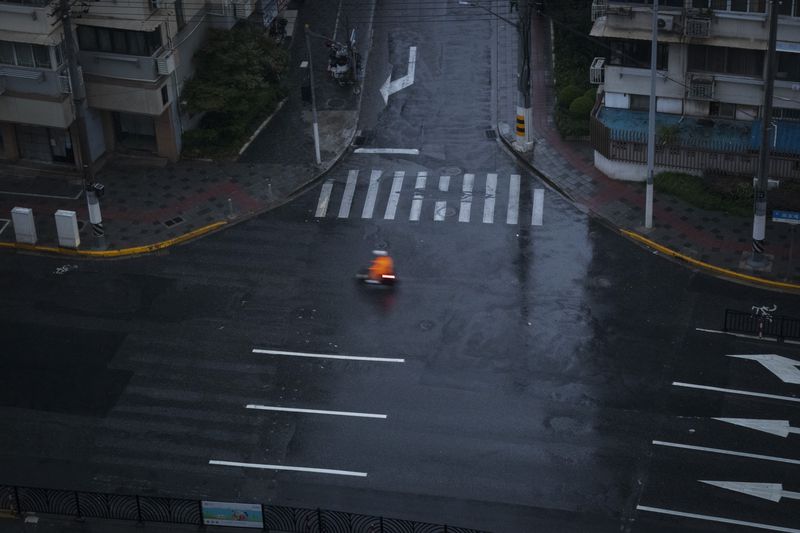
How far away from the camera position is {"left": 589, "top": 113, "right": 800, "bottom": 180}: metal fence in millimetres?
55438

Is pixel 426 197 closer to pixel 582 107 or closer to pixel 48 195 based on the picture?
pixel 582 107

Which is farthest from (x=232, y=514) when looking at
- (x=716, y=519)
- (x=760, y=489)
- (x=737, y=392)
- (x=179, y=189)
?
(x=179, y=189)

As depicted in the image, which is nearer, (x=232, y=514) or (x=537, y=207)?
(x=232, y=514)

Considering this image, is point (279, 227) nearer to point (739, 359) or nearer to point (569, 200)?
point (569, 200)

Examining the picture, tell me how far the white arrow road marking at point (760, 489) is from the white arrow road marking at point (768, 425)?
2.79m

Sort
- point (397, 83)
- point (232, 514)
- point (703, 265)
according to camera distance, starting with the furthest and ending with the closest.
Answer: point (397, 83) → point (703, 265) → point (232, 514)

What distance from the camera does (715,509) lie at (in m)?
39.4

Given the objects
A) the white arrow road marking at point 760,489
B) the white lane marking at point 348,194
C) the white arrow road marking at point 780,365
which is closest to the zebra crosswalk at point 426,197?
the white lane marking at point 348,194

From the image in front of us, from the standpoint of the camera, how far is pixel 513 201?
57156mm

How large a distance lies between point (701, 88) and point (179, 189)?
24906mm

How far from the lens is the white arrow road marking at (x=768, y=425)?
42.4 metres

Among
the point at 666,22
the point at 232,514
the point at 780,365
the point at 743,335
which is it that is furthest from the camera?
the point at 666,22

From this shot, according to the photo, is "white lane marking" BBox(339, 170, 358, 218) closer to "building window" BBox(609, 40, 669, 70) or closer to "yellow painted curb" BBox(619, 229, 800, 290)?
"yellow painted curb" BBox(619, 229, 800, 290)

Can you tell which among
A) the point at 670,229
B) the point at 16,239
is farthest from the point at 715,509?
the point at 16,239
